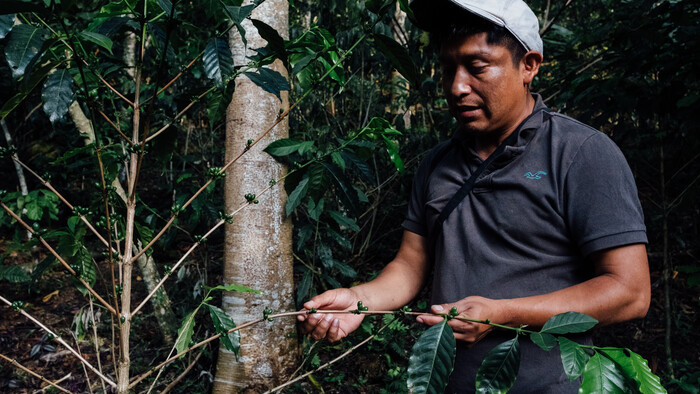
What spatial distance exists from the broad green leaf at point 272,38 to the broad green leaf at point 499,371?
765mm

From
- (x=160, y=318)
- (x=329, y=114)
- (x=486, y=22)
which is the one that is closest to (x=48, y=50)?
(x=486, y=22)

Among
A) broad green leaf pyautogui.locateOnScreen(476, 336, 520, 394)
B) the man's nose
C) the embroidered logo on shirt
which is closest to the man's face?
the man's nose

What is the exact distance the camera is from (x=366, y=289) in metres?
1.57

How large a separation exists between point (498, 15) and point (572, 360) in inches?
38.2

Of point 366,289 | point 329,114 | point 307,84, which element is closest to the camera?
point 307,84

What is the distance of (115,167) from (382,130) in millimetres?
749

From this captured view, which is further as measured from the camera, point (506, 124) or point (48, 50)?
point (506, 124)

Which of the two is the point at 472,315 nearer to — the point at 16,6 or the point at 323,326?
the point at 323,326

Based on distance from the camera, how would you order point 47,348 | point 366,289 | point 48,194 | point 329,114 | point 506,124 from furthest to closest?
point 329,114, point 48,194, point 47,348, point 366,289, point 506,124

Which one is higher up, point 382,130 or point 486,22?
point 486,22

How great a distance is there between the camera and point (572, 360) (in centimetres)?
74

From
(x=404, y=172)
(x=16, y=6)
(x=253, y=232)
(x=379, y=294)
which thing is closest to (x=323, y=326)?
(x=379, y=294)

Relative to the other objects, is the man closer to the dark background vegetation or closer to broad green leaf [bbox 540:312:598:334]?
broad green leaf [bbox 540:312:598:334]

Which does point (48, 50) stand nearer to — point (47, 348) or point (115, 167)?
point (115, 167)
